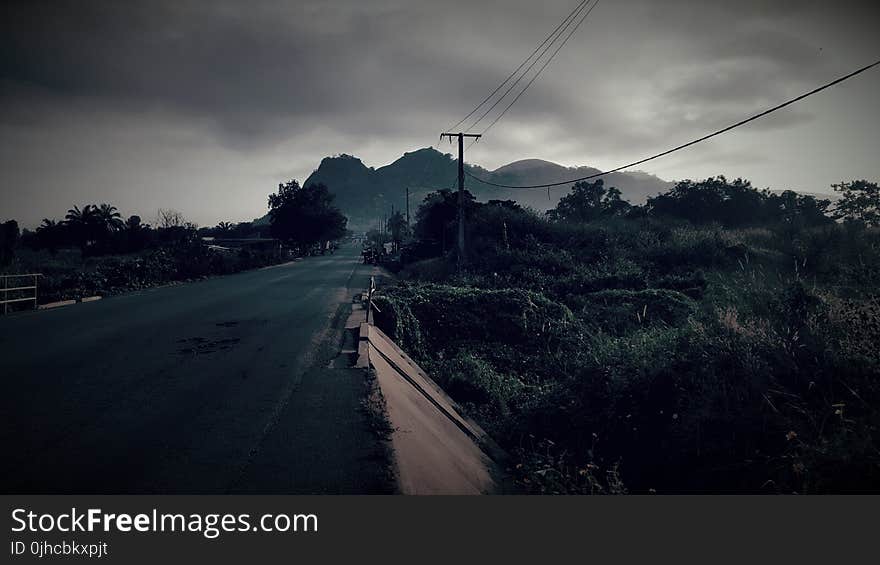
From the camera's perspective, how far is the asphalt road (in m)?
3.90

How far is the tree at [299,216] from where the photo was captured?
60656 mm

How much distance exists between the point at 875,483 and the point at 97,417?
7718 millimetres

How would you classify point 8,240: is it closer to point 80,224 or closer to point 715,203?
point 80,224

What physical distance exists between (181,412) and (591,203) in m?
53.9

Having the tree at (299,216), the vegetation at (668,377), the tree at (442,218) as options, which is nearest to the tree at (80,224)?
the tree at (299,216)

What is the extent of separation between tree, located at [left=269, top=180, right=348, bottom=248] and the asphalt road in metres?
51.4

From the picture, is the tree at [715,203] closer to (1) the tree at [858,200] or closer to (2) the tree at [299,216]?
(1) the tree at [858,200]

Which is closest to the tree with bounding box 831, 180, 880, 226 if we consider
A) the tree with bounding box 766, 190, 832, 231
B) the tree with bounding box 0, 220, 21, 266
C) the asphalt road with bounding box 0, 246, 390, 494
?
the tree with bounding box 766, 190, 832, 231

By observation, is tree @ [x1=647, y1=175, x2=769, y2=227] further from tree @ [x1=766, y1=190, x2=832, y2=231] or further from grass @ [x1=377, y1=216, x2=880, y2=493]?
grass @ [x1=377, y1=216, x2=880, y2=493]

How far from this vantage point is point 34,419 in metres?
5.17

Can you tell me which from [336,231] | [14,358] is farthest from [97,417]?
[336,231]

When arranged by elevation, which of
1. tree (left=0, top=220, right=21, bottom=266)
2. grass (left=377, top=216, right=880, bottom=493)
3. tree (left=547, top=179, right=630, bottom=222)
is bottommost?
grass (left=377, top=216, right=880, bottom=493)

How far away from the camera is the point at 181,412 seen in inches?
216
